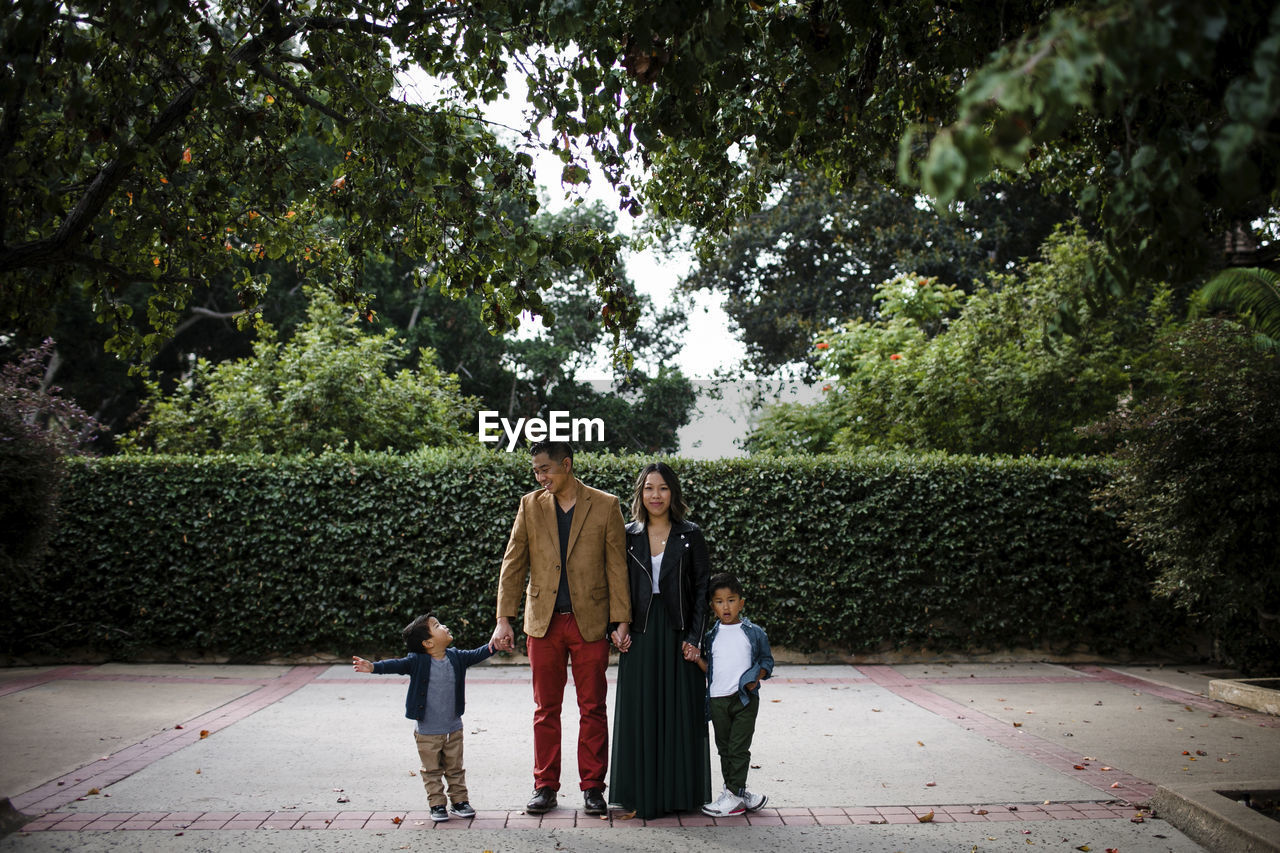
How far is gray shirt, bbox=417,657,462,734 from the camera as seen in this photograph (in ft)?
17.2

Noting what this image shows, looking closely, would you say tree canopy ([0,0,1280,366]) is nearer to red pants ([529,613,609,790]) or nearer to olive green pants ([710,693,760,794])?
red pants ([529,613,609,790])

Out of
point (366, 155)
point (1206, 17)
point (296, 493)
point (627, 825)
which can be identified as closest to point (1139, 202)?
point (1206, 17)

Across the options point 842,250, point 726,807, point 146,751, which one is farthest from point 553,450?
point 842,250

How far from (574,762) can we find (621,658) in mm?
1534

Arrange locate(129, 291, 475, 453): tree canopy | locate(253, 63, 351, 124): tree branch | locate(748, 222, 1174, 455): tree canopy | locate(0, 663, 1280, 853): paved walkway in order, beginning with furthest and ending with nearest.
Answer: locate(129, 291, 475, 453): tree canopy, locate(748, 222, 1174, 455): tree canopy, locate(253, 63, 351, 124): tree branch, locate(0, 663, 1280, 853): paved walkway

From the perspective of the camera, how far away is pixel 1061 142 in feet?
22.7

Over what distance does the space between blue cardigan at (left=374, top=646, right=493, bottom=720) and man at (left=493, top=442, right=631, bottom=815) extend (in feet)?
0.72

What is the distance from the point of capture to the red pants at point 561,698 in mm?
5430

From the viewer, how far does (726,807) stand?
17.3 feet

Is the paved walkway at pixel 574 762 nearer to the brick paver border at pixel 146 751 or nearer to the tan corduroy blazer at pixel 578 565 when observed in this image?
the brick paver border at pixel 146 751

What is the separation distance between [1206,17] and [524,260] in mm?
3517

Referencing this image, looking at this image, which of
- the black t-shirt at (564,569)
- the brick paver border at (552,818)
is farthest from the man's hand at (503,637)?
the brick paver border at (552,818)

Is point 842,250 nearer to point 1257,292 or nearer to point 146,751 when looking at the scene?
point 1257,292

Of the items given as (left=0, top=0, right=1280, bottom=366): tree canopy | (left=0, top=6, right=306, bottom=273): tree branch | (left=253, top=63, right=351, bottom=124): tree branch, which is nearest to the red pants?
(left=0, top=0, right=1280, bottom=366): tree canopy
